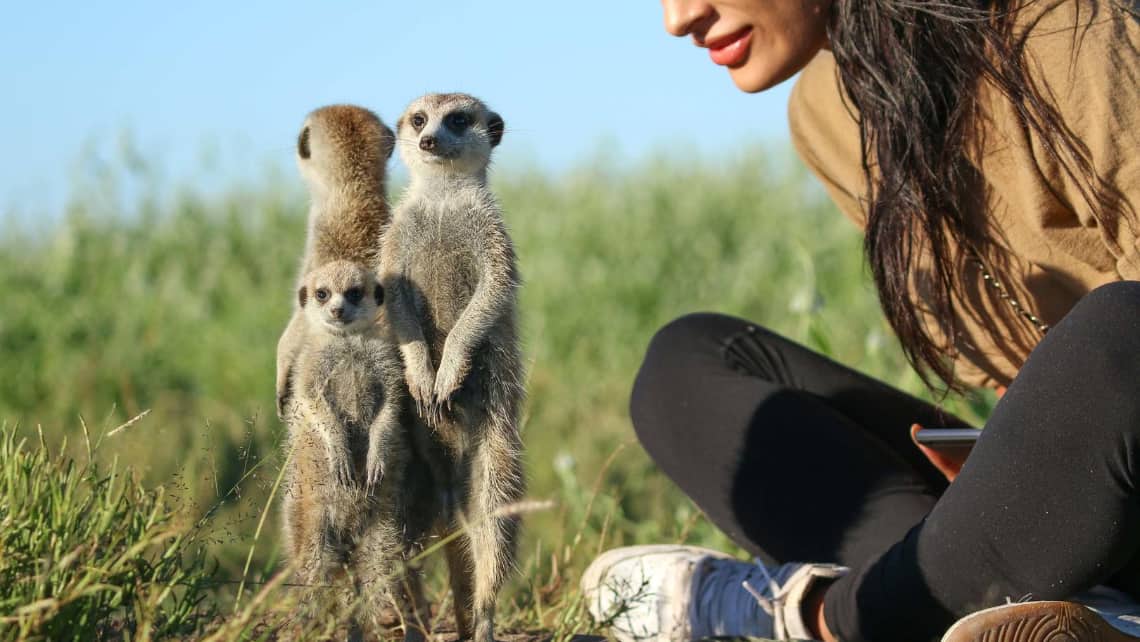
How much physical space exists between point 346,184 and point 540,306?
4.85 metres

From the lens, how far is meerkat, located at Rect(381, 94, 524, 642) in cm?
251

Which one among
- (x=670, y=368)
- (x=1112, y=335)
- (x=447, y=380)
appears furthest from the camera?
(x=670, y=368)

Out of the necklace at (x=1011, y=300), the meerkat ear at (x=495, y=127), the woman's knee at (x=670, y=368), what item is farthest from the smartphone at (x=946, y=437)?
the meerkat ear at (x=495, y=127)

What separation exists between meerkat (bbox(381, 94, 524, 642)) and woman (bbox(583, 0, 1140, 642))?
46 centimetres

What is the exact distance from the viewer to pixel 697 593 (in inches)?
133

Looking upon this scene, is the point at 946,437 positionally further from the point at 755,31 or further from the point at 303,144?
the point at 303,144

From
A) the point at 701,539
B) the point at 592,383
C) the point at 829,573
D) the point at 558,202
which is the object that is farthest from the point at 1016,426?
the point at 558,202

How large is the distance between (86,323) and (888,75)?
208 inches

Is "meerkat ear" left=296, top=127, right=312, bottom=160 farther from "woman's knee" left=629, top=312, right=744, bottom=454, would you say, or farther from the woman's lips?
"woman's knee" left=629, top=312, right=744, bottom=454

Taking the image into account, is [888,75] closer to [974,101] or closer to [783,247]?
[974,101]

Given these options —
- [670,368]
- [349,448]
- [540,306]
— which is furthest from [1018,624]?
[540,306]

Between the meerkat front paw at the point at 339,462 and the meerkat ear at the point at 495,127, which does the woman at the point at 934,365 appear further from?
the meerkat front paw at the point at 339,462

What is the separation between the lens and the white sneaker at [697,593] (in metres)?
3.11

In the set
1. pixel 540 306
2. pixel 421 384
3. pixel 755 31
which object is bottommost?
pixel 540 306
